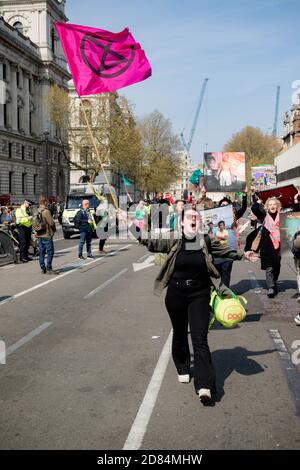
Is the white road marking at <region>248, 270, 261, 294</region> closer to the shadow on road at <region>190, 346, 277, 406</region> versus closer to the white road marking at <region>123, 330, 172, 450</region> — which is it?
the shadow on road at <region>190, 346, 277, 406</region>

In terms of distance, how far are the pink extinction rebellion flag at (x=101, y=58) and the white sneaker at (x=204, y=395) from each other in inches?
204

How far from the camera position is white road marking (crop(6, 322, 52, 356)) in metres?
6.85

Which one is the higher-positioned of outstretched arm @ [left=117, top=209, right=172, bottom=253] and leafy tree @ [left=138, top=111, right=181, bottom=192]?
leafy tree @ [left=138, top=111, right=181, bottom=192]

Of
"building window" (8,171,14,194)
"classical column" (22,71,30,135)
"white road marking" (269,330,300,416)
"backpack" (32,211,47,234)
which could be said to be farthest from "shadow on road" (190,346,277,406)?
"classical column" (22,71,30,135)

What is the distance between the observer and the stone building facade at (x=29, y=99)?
64.5 m

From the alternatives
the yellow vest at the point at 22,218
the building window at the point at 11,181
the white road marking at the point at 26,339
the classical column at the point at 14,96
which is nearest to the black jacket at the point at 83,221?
the yellow vest at the point at 22,218

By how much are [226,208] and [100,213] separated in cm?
1141

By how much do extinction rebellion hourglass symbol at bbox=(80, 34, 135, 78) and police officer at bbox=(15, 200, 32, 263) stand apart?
9.50 m

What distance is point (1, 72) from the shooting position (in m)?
63.9

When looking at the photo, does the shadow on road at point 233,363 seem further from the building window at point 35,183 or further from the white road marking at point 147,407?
the building window at point 35,183

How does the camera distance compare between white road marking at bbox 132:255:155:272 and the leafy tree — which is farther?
the leafy tree

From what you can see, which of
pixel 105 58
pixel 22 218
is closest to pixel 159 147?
pixel 22 218
